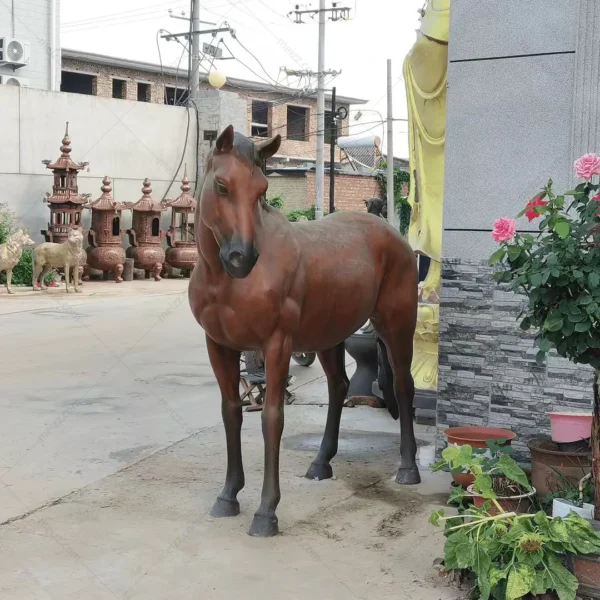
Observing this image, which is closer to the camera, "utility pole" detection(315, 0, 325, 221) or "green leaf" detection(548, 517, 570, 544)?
"green leaf" detection(548, 517, 570, 544)

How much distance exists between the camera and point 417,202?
6.56 metres

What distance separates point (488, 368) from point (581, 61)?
1.79 meters

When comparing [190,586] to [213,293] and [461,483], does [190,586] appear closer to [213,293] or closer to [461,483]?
[213,293]

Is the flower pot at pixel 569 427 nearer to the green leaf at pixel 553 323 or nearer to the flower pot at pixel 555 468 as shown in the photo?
the flower pot at pixel 555 468

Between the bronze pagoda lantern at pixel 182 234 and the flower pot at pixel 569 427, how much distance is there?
614 inches

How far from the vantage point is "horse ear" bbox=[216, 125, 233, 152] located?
3824 mm

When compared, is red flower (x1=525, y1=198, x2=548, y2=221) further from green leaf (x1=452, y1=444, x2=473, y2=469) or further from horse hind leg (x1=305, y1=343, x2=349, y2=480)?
horse hind leg (x1=305, y1=343, x2=349, y2=480)

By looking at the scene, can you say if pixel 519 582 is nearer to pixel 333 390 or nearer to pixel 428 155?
pixel 333 390

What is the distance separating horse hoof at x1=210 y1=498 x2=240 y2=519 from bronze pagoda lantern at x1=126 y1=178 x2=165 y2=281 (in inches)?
587

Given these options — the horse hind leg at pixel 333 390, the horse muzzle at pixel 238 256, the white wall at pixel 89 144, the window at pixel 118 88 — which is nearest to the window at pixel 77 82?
the window at pixel 118 88

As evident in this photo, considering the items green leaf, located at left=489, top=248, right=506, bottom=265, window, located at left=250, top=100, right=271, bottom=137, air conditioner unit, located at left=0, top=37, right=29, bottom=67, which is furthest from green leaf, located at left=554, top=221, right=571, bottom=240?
window, located at left=250, top=100, right=271, bottom=137

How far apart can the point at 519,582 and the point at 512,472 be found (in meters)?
0.73

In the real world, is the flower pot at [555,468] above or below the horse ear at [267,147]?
below

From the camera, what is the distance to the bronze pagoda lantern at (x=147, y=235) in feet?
62.0
